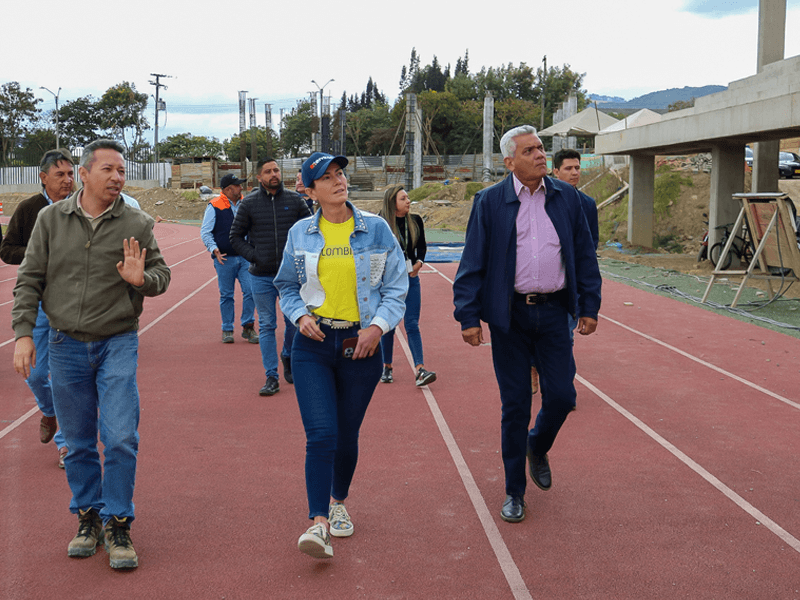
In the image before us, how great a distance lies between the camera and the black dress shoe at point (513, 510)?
457cm

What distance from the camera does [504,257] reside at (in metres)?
4.42

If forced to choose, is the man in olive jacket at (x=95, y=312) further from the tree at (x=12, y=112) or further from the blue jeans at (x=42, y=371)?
the tree at (x=12, y=112)

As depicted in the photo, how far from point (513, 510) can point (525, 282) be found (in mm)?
1289

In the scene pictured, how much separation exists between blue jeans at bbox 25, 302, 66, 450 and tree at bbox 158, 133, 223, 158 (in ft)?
318

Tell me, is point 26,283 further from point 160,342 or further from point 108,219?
point 160,342

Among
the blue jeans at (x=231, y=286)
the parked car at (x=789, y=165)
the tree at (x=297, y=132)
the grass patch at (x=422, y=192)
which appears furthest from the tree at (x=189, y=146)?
the blue jeans at (x=231, y=286)

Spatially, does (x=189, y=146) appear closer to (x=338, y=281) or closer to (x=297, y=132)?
(x=297, y=132)

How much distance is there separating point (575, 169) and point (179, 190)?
62.3m

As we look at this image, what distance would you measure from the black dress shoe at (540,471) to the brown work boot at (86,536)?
2.46m

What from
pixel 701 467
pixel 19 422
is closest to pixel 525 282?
pixel 701 467

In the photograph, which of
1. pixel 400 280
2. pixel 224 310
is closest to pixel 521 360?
pixel 400 280

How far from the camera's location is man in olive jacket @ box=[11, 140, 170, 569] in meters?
3.94

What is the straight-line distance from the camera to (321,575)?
3.93 m

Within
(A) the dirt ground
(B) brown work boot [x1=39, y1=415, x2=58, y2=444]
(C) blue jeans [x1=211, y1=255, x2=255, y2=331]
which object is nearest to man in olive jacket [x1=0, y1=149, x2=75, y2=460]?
(B) brown work boot [x1=39, y1=415, x2=58, y2=444]
